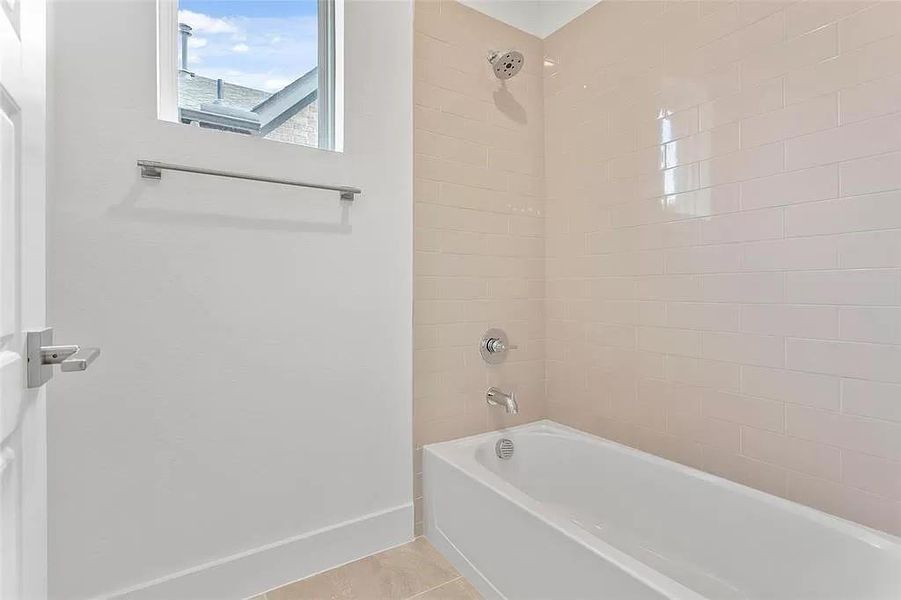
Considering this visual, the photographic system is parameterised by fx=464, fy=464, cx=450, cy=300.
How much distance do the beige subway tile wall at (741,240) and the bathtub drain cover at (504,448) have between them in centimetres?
41

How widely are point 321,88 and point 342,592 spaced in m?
1.93

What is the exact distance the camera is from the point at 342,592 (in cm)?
165

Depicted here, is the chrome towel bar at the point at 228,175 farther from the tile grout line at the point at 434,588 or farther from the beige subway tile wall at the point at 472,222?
the tile grout line at the point at 434,588

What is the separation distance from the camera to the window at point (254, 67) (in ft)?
5.22

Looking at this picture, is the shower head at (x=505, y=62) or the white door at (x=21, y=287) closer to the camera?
the white door at (x=21, y=287)

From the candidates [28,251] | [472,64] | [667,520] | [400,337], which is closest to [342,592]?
[400,337]

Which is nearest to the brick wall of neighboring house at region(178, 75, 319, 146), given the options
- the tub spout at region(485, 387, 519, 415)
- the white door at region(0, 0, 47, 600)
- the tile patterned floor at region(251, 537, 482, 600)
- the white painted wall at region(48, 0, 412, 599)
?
the white painted wall at region(48, 0, 412, 599)

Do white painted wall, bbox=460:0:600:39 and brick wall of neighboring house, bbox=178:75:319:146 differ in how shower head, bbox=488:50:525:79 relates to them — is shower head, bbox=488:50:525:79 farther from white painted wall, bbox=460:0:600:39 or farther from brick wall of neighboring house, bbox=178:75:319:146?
brick wall of neighboring house, bbox=178:75:319:146

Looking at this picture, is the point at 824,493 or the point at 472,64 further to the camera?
the point at 472,64

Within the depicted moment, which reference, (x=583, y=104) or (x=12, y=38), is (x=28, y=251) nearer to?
(x=12, y=38)

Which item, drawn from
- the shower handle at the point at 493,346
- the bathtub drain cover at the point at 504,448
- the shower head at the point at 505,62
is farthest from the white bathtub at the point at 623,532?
the shower head at the point at 505,62

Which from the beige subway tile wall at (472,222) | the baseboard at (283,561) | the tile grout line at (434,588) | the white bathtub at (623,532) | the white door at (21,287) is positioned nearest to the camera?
the white door at (21,287)

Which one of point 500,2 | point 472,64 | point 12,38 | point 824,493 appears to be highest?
point 500,2

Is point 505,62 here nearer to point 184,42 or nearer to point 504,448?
point 184,42
